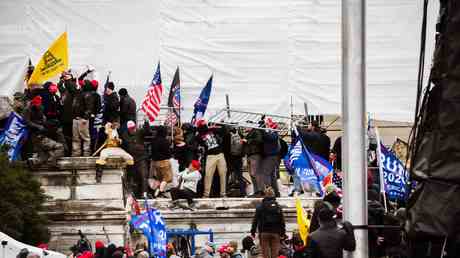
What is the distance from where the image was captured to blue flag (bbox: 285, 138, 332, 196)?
27719 mm

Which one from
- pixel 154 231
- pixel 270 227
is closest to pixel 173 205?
pixel 270 227

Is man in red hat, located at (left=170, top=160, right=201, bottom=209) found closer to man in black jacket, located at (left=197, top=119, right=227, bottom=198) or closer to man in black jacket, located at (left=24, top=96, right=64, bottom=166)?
man in black jacket, located at (left=197, top=119, right=227, bottom=198)

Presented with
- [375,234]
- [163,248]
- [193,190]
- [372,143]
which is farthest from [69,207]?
[375,234]

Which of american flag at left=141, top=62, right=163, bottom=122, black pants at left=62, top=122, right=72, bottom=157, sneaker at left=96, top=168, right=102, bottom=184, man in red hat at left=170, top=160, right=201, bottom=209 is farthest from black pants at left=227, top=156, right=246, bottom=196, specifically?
black pants at left=62, top=122, right=72, bottom=157

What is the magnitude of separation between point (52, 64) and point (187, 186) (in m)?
3.66

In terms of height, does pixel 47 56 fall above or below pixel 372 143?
above

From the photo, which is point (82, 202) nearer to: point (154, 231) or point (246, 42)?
point (154, 231)

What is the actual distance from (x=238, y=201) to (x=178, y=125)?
8.10ft

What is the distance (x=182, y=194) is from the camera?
93.8 ft

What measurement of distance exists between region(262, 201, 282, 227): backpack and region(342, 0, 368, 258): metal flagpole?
1388 centimetres

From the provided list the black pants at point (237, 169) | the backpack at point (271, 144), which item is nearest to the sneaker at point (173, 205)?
the black pants at point (237, 169)

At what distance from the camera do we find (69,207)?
91.5ft

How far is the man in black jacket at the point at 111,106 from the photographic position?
2802 centimetres

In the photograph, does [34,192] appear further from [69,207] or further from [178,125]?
[178,125]
